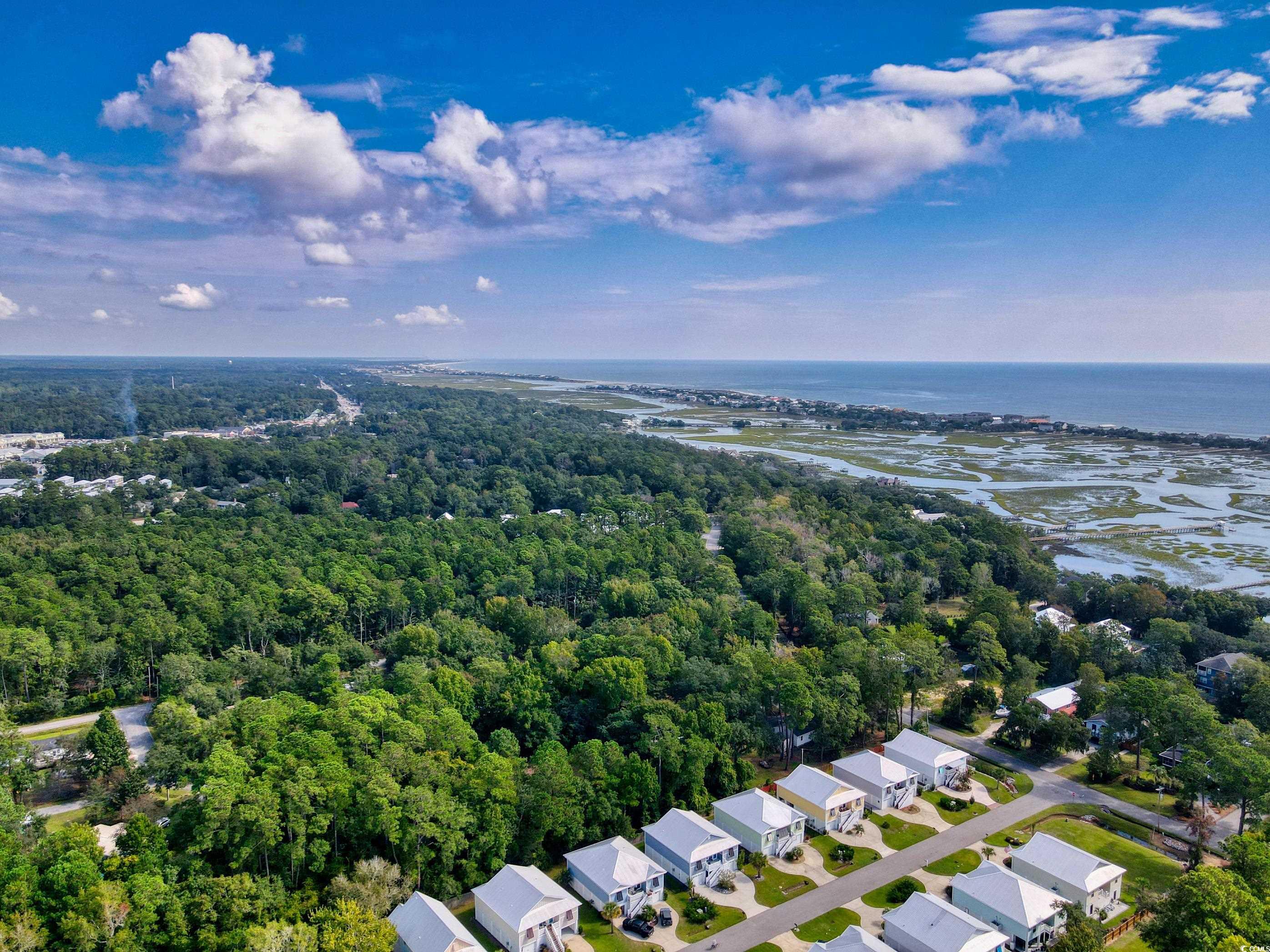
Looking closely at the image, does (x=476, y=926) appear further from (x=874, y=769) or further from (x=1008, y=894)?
(x=1008, y=894)

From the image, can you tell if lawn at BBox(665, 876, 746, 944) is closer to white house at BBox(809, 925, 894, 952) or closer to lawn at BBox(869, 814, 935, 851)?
white house at BBox(809, 925, 894, 952)

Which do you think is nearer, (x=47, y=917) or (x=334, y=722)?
(x=47, y=917)

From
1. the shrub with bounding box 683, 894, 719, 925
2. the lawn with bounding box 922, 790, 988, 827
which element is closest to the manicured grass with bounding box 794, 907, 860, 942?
the shrub with bounding box 683, 894, 719, 925

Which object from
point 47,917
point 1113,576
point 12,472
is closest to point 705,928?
point 47,917

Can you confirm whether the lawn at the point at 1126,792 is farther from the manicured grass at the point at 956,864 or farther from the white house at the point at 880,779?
the manicured grass at the point at 956,864

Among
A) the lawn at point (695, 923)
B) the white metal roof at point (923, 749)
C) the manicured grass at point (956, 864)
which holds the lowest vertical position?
the lawn at point (695, 923)

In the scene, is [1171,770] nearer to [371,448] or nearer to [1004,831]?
[1004,831]

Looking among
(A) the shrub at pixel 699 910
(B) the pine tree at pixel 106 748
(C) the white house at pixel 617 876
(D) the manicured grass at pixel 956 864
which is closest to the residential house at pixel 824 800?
(D) the manicured grass at pixel 956 864
